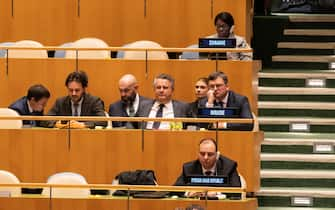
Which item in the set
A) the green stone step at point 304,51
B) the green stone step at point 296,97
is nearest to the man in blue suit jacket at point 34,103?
the green stone step at point 296,97

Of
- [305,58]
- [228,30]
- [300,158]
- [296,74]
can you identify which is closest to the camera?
[300,158]


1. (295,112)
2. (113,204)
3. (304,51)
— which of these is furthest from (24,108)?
(304,51)

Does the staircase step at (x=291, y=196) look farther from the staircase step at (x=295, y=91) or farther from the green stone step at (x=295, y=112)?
the staircase step at (x=295, y=91)

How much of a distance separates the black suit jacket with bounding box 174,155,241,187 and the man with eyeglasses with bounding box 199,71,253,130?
1.65 ft

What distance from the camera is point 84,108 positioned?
28.6 feet

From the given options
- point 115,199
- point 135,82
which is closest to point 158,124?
point 135,82

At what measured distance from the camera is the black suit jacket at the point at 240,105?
331 inches

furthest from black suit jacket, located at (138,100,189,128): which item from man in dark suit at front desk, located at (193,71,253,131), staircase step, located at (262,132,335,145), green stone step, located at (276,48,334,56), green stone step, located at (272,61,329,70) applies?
green stone step, located at (276,48,334,56)

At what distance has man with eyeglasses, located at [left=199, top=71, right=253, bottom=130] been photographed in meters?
8.48

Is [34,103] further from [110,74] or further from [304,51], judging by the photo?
[304,51]

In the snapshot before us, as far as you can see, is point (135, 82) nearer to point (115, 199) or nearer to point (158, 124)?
point (158, 124)

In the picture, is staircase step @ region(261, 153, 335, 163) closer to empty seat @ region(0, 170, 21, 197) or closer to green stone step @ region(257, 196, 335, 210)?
green stone step @ region(257, 196, 335, 210)

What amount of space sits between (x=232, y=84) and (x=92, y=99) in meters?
1.17

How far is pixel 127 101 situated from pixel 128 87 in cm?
12
